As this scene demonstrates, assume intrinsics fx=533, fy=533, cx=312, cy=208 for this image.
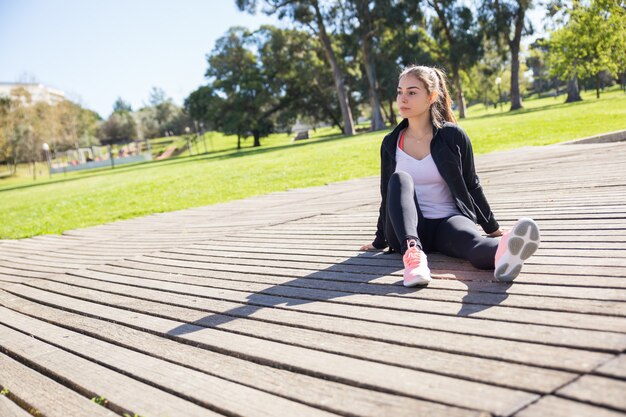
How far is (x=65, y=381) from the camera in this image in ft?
8.13

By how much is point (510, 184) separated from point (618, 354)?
5.12 metres

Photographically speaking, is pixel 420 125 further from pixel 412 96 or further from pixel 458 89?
pixel 458 89

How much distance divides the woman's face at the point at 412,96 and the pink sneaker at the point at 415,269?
1019 millimetres

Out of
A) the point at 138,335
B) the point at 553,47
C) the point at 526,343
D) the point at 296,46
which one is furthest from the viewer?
the point at 296,46

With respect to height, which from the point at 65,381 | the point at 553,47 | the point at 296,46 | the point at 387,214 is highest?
the point at 296,46

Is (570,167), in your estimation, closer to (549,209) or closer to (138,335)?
(549,209)

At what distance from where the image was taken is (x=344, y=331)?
8.29ft

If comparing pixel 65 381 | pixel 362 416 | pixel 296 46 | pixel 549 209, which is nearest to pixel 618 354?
pixel 362 416

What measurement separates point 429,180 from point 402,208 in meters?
0.46

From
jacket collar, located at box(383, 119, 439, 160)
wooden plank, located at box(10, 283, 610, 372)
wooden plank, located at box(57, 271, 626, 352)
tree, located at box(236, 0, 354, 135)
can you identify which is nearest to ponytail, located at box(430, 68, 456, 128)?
jacket collar, located at box(383, 119, 439, 160)

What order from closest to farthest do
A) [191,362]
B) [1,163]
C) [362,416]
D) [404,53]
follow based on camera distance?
[362,416]
[191,362]
[404,53]
[1,163]

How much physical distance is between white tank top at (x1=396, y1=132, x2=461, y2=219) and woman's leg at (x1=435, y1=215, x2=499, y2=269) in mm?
128

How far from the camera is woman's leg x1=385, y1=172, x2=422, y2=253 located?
Result: 335 centimetres

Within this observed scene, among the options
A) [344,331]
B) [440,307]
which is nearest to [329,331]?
[344,331]
